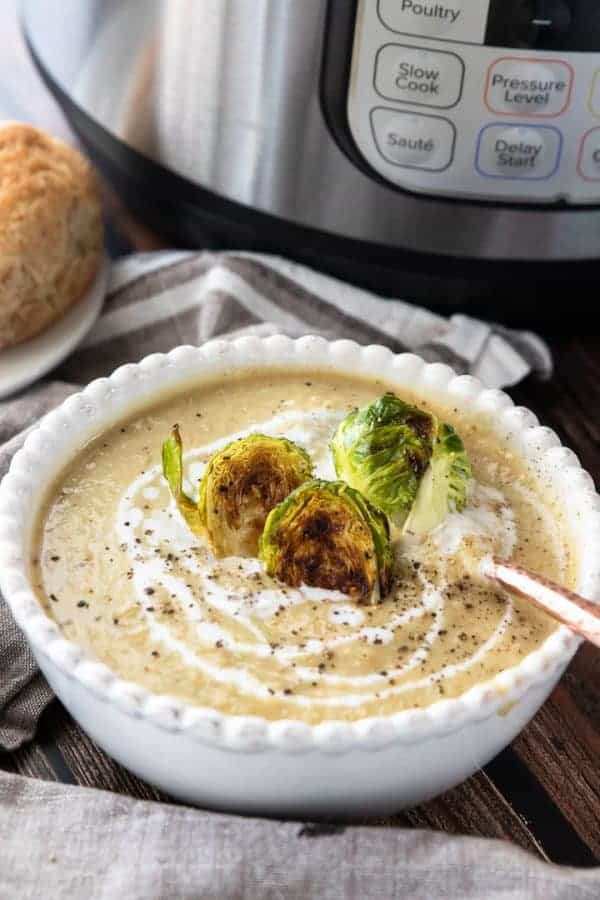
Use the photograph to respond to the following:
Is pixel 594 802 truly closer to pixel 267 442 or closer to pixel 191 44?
pixel 267 442

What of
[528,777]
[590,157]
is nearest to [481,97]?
[590,157]

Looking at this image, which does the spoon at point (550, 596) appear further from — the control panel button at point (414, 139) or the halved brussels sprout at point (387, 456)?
the control panel button at point (414, 139)

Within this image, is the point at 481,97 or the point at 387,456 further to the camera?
the point at 481,97

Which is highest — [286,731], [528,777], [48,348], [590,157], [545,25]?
[545,25]

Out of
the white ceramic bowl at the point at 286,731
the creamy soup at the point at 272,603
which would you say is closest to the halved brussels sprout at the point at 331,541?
the creamy soup at the point at 272,603

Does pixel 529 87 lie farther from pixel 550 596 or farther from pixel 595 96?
pixel 550 596

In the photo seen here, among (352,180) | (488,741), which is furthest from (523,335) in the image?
(488,741)
